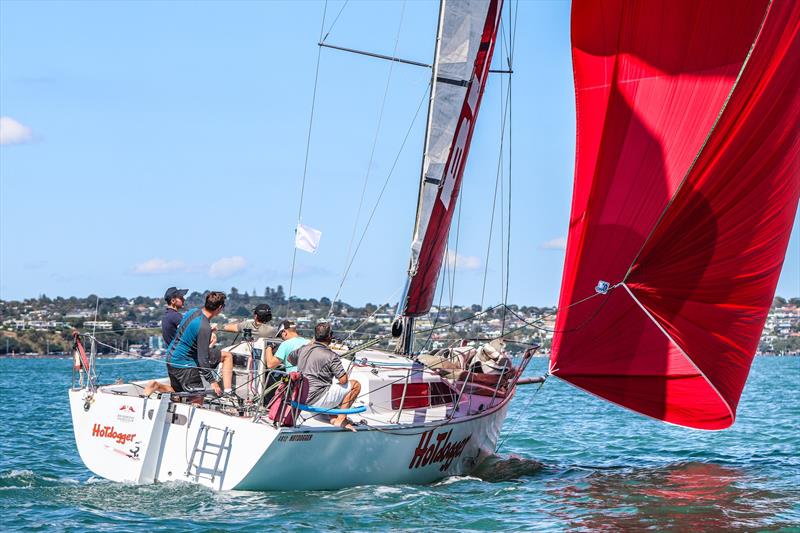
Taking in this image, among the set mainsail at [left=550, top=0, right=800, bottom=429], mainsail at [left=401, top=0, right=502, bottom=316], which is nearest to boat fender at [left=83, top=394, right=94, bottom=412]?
mainsail at [left=401, top=0, right=502, bottom=316]

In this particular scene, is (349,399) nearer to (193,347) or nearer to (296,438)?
(296,438)

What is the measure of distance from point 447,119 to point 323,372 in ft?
14.7

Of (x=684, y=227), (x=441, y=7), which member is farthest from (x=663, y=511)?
(x=441, y=7)

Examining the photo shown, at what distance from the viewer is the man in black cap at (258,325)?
12531mm

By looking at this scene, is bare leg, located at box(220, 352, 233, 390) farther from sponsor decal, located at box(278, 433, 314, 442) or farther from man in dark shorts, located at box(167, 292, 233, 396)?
sponsor decal, located at box(278, 433, 314, 442)

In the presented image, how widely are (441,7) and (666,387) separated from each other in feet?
19.1

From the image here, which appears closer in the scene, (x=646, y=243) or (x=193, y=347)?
(x=193, y=347)

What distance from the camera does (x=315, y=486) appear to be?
441 inches

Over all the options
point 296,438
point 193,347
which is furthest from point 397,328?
point 296,438

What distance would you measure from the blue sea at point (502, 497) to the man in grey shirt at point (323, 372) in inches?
38.7

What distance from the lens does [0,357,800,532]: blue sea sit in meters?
10.3

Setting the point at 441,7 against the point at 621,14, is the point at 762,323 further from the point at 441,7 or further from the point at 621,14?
the point at 441,7

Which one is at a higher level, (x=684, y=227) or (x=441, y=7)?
(x=441, y=7)

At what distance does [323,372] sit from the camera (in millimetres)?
11469
